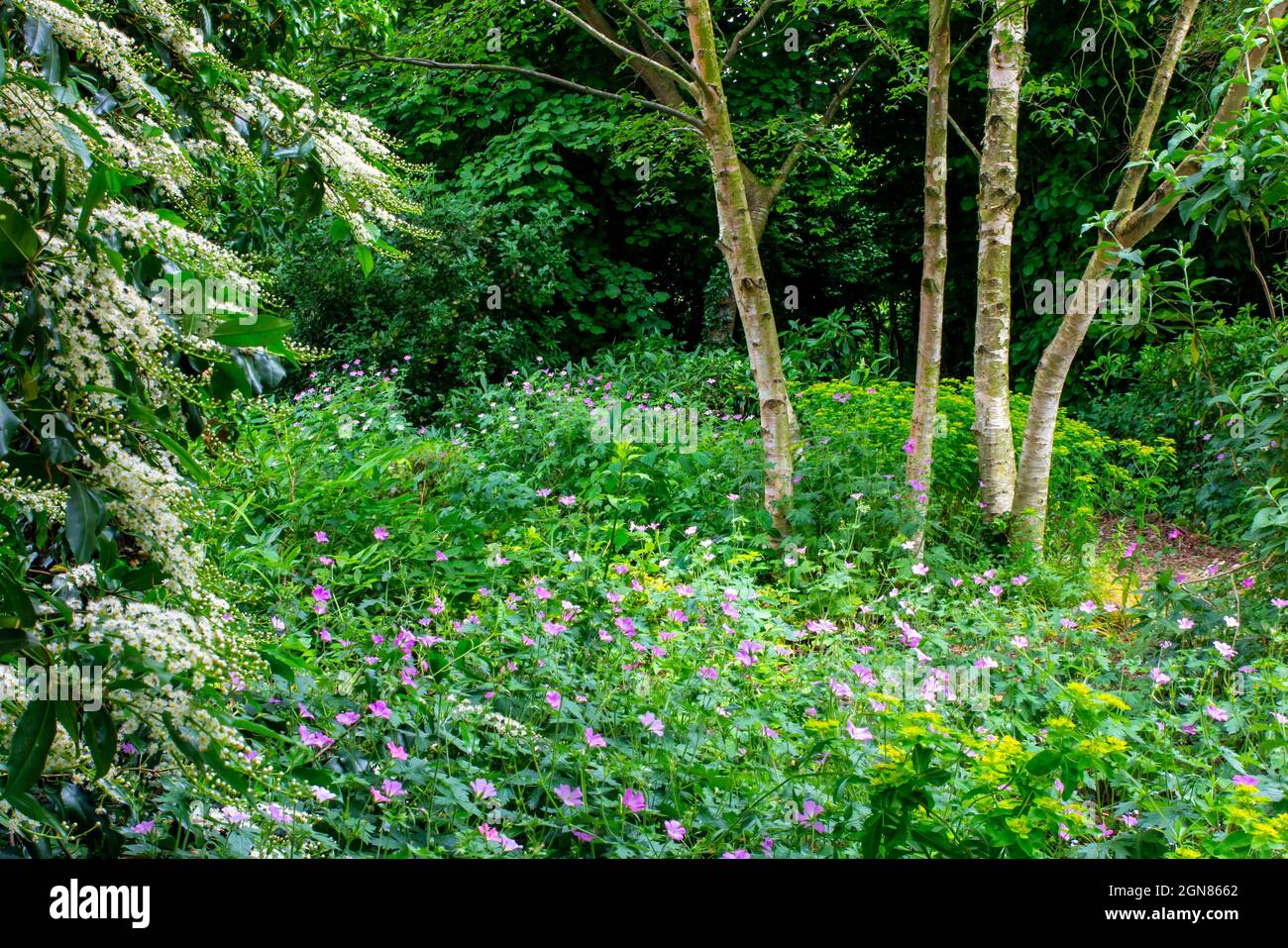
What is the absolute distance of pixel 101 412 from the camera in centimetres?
137

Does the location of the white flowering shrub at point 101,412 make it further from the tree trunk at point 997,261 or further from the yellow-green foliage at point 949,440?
the tree trunk at point 997,261

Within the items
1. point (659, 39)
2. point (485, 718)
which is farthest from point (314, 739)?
point (659, 39)

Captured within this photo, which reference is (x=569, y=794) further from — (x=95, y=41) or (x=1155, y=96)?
(x=1155, y=96)

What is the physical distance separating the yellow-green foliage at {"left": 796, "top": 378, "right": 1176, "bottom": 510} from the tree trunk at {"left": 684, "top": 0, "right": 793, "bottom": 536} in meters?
0.52

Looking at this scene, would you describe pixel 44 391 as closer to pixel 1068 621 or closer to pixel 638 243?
pixel 1068 621

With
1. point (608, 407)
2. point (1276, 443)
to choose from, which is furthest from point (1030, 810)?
point (608, 407)

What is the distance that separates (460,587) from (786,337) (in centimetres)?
709

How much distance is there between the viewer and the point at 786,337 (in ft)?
34.7

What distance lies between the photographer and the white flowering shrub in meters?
1.25

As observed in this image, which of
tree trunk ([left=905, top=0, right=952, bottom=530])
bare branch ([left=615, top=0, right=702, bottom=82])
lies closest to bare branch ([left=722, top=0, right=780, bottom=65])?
bare branch ([left=615, top=0, right=702, bottom=82])

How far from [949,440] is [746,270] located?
1770 mm

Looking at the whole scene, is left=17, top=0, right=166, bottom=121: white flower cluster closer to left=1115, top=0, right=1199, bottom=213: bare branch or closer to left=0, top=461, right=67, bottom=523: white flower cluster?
left=0, top=461, right=67, bottom=523: white flower cluster

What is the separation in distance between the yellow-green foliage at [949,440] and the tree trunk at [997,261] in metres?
0.26

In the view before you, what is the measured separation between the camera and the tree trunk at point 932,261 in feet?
16.8
